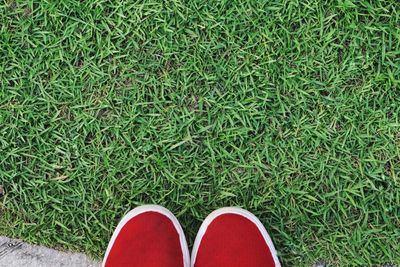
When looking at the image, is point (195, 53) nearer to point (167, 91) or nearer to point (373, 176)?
point (167, 91)

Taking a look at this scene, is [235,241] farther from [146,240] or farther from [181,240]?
[146,240]

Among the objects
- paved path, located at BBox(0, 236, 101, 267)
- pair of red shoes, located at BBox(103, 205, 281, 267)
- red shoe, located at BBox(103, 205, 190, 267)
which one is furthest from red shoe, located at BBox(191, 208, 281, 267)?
paved path, located at BBox(0, 236, 101, 267)

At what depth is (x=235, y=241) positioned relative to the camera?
1822 mm

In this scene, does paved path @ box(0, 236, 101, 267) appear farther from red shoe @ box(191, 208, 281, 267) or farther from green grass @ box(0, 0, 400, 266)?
red shoe @ box(191, 208, 281, 267)

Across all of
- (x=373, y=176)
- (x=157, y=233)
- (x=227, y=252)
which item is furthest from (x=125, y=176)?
(x=373, y=176)

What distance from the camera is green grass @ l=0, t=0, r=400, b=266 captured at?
1800 mm

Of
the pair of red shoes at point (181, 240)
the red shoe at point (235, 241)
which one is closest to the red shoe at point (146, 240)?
the pair of red shoes at point (181, 240)

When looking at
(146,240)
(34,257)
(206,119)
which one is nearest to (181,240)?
(146,240)

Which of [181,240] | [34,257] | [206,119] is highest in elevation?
[206,119]

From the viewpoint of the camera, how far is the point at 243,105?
1828 millimetres

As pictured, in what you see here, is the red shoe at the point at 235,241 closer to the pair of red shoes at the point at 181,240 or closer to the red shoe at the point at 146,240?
the pair of red shoes at the point at 181,240

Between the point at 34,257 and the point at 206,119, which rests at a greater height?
the point at 206,119

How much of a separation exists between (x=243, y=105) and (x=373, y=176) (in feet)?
1.83

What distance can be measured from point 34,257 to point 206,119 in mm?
881
